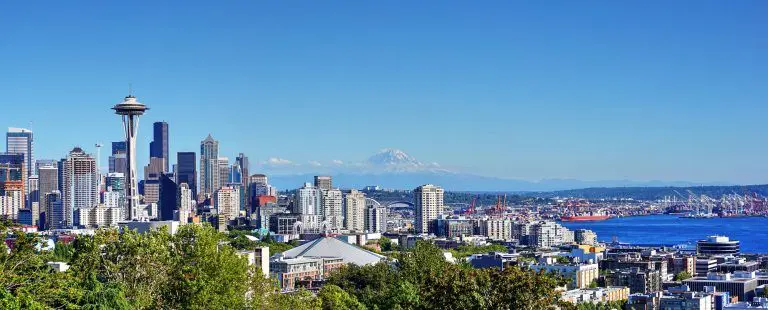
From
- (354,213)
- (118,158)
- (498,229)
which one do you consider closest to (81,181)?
(354,213)

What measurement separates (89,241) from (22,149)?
122 m

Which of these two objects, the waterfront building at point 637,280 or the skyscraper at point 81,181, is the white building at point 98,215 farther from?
the waterfront building at point 637,280

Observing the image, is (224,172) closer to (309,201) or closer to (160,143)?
(160,143)

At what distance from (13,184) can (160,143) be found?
142 feet

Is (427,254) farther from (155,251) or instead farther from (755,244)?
(755,244)

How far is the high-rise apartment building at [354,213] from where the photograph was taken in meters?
94.6

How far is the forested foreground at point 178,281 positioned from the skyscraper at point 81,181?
87.4 m

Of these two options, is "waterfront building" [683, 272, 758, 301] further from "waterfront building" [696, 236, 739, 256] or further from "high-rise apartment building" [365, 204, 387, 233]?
"high-rise apartment building" [365, 204, 387, 233]

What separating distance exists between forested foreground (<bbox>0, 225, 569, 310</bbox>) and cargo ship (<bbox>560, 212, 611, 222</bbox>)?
11505 centimetres

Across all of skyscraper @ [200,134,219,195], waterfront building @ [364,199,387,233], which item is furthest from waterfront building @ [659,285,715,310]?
skyscraper @ [200,134,219,195]

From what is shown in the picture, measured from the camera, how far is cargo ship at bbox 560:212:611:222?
133 m

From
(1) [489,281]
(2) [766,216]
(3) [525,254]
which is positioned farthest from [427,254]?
(2) [766,216]

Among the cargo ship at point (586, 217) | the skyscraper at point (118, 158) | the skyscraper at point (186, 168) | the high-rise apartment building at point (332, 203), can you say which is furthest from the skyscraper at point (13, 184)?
the cargo ship at point (586, 217)

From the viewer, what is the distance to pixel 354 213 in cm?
9575
